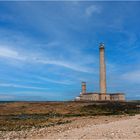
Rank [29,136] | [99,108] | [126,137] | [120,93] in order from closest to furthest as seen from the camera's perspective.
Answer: [126,137] → [29,136] → [99,108] → [120,93]

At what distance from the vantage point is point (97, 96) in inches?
3905

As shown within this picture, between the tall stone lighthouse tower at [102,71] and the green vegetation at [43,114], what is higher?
the tall stone lighthouse tower at [102,71]

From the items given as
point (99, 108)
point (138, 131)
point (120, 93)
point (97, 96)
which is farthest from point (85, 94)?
point (138, 131)

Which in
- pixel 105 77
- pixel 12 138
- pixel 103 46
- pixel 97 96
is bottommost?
pixel 12 138

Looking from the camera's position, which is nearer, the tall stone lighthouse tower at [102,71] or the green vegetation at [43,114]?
the green vegetation at [43,114]

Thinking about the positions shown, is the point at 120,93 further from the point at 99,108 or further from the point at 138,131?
the point at 138,131

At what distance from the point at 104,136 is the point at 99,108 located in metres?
46.1

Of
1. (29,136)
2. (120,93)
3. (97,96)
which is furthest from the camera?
(120,93)

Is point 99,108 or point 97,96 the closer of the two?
point 99,108

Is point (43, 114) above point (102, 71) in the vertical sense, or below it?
below

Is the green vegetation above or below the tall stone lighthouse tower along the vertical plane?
below

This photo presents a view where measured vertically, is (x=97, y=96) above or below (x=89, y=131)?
above

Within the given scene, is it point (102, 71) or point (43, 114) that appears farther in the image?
point (102, 71)

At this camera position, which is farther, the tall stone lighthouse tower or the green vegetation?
the tall stone lighthouse tower
